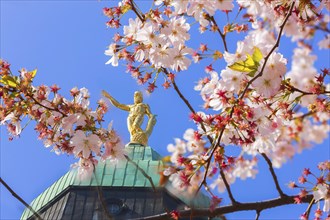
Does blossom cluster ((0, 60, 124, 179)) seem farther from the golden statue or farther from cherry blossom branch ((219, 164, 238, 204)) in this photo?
the golden statue

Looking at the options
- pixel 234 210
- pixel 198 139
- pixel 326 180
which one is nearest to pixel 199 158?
pixel 198 139

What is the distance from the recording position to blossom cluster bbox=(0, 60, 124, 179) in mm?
4492

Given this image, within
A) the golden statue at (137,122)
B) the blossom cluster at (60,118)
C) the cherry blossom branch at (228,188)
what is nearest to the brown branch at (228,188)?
the cherry blossom branch at (228,188)

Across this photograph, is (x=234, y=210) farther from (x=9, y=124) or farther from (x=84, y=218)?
(x=84, y=218)

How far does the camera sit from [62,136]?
4.73 metres

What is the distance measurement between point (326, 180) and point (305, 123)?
1.36m

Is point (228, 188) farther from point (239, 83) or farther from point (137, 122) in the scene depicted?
point (137, 122)

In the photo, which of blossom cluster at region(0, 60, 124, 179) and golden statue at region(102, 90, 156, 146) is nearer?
blossom cluster at region(0, 60, 124, 179)

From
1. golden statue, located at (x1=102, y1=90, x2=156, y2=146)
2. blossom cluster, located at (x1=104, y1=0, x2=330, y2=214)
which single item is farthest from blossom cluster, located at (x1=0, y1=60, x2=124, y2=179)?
golden statue, located at (x1=102, y1=90, x2=156, y2=146)

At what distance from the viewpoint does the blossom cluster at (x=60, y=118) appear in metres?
4.49

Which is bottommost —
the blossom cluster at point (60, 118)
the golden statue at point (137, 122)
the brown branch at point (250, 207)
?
the brown branch at point (250, 207)

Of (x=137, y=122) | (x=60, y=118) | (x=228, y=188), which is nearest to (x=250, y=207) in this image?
(x=228, y=188)

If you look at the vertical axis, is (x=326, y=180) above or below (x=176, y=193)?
above

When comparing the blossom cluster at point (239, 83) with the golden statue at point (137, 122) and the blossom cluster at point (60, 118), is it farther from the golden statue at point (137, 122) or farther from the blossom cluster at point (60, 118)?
the golden statue at point (137, 122)
